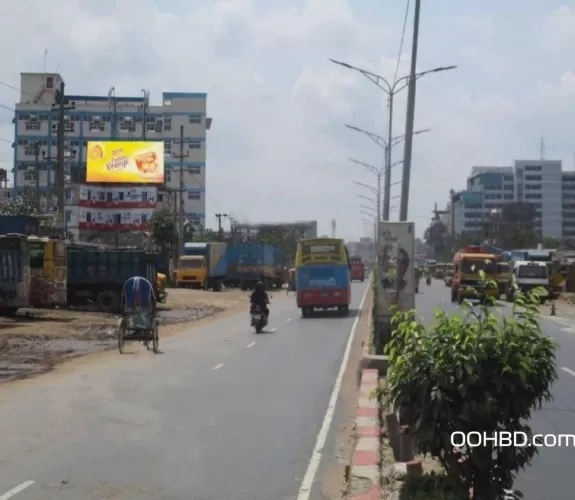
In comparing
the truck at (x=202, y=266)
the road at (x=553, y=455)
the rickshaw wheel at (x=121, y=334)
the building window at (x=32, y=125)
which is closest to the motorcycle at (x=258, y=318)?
the rickshaw wheel at (x=121, y=334)

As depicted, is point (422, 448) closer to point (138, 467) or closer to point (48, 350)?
point (138, 467)

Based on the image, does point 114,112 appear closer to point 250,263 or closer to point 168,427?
point 250,263

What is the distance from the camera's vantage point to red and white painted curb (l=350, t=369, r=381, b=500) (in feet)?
25.9

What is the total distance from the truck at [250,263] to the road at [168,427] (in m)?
49.5

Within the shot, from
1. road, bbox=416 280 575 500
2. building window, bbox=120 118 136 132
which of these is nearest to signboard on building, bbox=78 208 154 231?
building window, bbox=120 118 136 132

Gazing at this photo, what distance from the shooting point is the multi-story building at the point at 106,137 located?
3036 inches

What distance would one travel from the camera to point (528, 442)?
245 inches

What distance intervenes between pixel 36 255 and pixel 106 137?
6151 cm

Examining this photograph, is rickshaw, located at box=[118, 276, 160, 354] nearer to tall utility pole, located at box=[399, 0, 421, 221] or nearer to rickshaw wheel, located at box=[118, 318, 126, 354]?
rickshaw wheel, located at box=[118, 318, 126, 354]

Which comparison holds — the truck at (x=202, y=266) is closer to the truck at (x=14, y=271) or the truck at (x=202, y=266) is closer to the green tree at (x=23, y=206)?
the green tree at (x=23, y=206)

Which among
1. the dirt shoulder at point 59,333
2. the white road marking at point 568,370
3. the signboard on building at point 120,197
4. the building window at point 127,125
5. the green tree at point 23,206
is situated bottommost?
the dirt shoulder at point 59,333

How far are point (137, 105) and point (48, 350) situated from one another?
7362 cm

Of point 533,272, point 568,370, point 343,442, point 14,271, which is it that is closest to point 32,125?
point 533,272

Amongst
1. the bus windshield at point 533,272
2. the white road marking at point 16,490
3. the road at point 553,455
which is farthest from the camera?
the bus windshield at point 533,272
